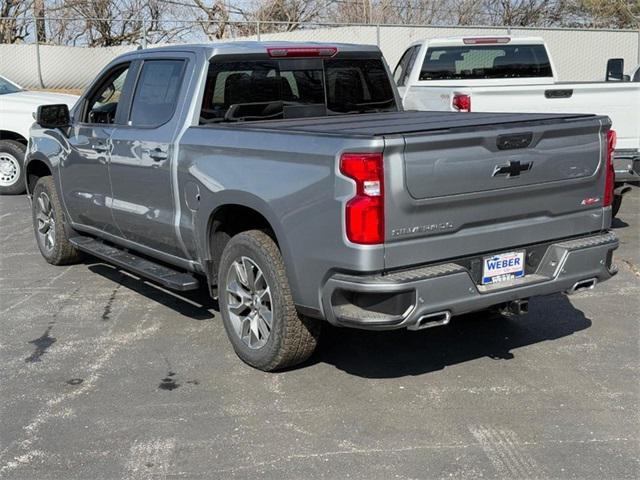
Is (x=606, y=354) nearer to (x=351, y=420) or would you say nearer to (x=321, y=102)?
(x=351, y=420)

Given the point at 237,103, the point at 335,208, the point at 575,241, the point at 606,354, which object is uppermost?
the point at 237,103

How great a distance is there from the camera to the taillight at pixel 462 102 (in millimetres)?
8195

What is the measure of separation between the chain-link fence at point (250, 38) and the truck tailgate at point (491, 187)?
15.6m

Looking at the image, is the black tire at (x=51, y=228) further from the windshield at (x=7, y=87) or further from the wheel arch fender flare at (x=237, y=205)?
the windshield at (x=7, y=87)

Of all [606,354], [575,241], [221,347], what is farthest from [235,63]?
[606,354]

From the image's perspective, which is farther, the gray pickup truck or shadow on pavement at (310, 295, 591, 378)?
shadow on pavement at (310, 295, 591, 378)

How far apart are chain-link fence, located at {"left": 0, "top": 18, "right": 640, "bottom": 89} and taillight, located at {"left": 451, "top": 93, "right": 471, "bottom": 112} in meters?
11.9

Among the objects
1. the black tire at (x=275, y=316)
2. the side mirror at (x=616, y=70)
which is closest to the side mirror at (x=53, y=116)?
the black tire at (x=275, y=316)

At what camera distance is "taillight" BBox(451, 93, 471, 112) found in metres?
8.20

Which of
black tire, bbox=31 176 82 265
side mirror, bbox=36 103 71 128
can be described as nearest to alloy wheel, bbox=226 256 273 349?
side mirror, bbox=36 103 71 128

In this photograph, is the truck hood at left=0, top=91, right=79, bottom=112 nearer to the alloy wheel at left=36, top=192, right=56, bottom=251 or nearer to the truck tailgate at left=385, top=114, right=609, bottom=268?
the alloy wheel at left=36, top=192, right=56, bottom=251

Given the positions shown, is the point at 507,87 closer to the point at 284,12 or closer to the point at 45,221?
the point at 45,221

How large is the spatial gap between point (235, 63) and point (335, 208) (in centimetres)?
194

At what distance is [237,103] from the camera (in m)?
5.62
